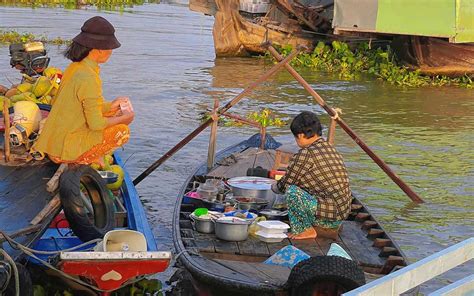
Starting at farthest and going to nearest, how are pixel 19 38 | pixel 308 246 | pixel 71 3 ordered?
1. pixel 71 3
2. pixel 19 38
3. pixel 308 246

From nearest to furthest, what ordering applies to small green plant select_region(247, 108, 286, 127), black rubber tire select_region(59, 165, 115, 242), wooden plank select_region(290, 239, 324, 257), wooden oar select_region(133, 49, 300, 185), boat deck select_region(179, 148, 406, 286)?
black rubber tire select_region(59, 165, 115, 242)
boat deck select_region(179, 148, 406, 286)
wooden plank select_region(290, 239, 324, 257)
wooden oar select_region(133, 49, 300, 185)
small green plant select_region(247, 108, 286, 127)

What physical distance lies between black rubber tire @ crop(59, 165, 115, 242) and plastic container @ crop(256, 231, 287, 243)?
109 centimetres

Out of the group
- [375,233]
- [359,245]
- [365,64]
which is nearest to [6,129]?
[359,245]

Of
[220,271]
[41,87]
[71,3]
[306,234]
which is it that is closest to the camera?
[220,271]

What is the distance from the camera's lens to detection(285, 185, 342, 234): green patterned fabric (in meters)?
5.81

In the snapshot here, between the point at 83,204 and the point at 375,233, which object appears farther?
the point at 375,233

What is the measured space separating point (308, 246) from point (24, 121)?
2840mm

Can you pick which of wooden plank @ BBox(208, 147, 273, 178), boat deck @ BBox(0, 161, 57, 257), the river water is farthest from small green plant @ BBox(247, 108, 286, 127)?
boat deck @ BBox(0, 161, 57, 257)

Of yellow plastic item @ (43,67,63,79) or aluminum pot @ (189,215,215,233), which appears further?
yellow plastic item @ (43,67,63,79)

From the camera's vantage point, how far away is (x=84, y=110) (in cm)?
529

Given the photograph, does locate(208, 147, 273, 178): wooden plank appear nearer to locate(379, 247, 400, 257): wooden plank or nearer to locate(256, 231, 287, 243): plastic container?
locate(256, 231, 287, 243): plastic container

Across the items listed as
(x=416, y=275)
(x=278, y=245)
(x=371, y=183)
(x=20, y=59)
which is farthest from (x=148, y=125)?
(x=416, y=275)

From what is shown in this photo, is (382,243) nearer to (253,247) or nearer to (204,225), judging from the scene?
(253,247)

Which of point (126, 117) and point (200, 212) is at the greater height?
point (126, 117)
